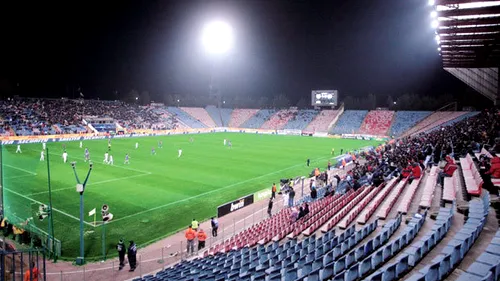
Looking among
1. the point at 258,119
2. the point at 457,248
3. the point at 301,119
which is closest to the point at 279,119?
the point at 301,119

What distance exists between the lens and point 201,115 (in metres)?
90.3

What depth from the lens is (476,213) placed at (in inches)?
351

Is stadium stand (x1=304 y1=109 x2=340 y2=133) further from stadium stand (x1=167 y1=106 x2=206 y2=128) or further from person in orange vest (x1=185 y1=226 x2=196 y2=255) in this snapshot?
person in orange vest (x1=185 y1=226 x2=196 y2=255)

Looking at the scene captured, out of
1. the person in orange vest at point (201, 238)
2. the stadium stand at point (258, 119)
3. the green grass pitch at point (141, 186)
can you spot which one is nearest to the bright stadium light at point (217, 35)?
the stadium stand at point (258, 119)

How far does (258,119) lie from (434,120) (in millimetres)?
40776

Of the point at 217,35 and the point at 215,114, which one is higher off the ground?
the point at 217,35

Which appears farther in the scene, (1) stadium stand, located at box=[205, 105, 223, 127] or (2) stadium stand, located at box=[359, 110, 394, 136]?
(1) stadium stand, located at box=[205, 105, 223, 127]

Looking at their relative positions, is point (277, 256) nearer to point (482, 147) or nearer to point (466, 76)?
point (482, 147)

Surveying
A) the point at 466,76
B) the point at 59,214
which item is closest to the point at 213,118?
the point at 466,76

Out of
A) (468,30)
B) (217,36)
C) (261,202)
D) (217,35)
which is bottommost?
(261,202)

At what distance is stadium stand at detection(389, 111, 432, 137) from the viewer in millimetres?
66244

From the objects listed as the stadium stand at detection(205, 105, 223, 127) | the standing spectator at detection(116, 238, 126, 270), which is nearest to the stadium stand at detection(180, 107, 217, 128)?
the stadium stand at detection(205, 105, 223, 127)

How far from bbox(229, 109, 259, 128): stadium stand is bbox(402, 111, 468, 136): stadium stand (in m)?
40.8

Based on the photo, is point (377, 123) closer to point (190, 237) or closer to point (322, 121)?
point (322, 121)
